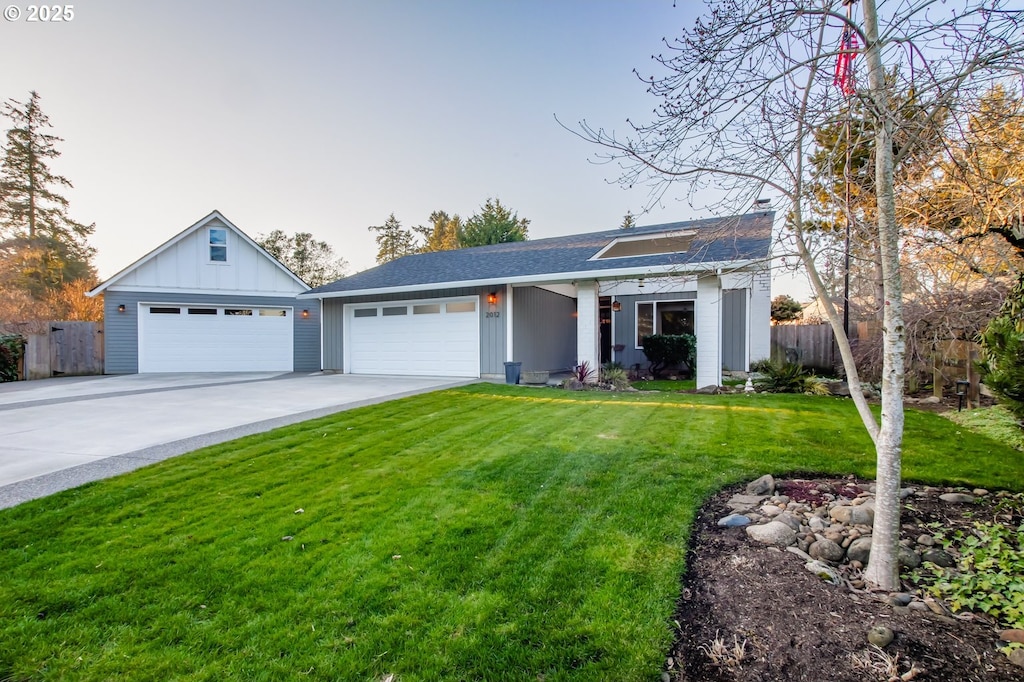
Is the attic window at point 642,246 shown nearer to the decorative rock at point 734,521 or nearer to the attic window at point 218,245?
→ the decorative rock at point 734,521

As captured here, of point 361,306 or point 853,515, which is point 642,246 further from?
point 853,515

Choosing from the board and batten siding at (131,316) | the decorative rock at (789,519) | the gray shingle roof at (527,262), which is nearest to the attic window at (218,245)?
the board and batten siding at (131,316)

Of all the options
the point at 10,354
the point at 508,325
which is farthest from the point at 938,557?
the point at 10,354

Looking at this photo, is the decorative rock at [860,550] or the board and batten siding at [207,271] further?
the board and batten siding at [207,271]

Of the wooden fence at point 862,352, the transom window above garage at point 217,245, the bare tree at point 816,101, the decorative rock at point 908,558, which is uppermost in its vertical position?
the transom window above garage at point 217,245

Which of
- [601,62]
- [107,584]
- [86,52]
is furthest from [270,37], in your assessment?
[107,584]

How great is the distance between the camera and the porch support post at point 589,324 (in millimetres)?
10320

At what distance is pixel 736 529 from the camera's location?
2.87m

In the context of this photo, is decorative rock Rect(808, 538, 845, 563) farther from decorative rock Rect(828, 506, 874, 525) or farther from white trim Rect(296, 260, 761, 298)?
white trim Rect(296, 260, 761, 298)

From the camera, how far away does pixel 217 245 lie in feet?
47.7

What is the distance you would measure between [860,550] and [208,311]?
17.0 metres

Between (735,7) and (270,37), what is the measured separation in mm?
10006

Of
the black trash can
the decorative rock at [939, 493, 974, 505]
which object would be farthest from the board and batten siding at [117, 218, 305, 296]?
the decorative rock at [939, 493, 974, 505]

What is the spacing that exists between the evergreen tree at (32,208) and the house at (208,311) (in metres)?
13.4
